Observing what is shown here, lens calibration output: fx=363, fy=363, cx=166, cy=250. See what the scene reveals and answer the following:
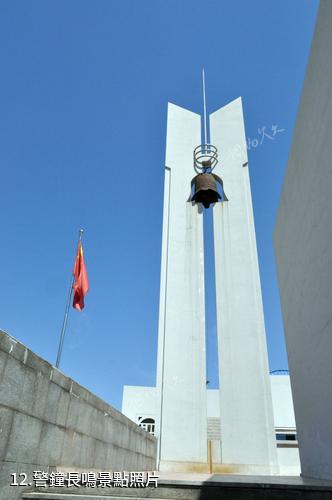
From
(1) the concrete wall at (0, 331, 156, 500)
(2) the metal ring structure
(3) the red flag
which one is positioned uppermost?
(2) the metal ring structure

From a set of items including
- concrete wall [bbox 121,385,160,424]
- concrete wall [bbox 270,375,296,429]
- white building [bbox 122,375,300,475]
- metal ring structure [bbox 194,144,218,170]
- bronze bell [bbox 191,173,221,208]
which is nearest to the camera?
bronze bell [bbox 191,173,221,208]

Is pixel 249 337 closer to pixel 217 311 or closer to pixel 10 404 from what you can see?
pixel 217 311

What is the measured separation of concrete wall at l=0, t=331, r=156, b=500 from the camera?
2.13 metres

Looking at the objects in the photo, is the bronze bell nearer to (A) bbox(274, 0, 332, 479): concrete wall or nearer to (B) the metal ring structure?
(B) the metal ring structure

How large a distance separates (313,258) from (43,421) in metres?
2.77

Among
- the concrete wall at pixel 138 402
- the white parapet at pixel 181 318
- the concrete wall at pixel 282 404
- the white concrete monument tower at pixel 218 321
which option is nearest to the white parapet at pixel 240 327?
the white concrete monument tower at pixel 218 321

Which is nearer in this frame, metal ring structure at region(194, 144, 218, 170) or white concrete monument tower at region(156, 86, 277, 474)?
white concrete monument tower at region(156, 86, 277, 474)

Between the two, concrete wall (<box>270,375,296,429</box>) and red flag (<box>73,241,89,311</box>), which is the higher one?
red flag (<box>73,241,89,311</box>)

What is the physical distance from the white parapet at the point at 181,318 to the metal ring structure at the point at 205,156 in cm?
21

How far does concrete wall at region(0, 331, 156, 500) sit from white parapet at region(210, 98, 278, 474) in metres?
3.74

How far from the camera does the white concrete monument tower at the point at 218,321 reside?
712 centimetres

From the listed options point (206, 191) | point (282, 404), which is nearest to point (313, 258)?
point (206, 191)

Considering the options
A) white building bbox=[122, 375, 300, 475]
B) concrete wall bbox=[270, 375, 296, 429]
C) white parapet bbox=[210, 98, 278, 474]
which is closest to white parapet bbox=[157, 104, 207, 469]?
white parapet bbox=[210, 98, 278, 474]

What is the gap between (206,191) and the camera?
8.67 meters
